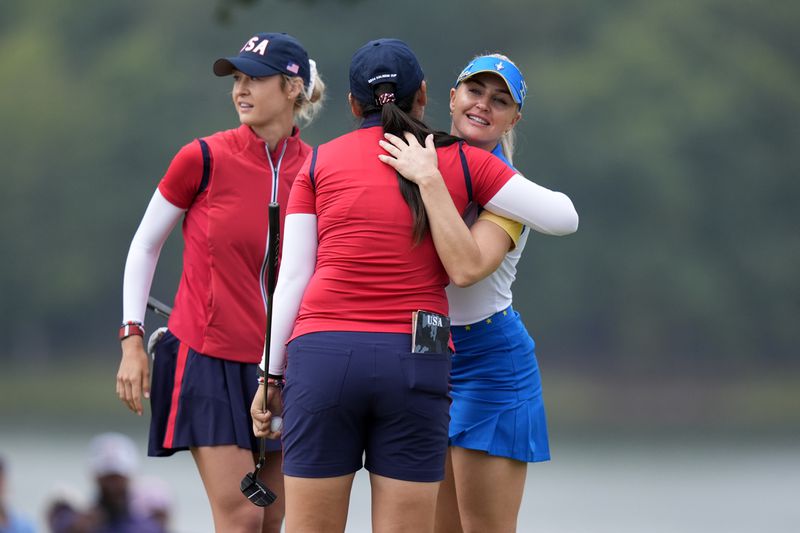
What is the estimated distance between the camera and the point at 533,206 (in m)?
3.17

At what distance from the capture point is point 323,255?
3.05 metres

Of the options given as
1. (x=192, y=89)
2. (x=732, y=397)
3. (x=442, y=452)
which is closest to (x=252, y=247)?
(x=442, y=452)

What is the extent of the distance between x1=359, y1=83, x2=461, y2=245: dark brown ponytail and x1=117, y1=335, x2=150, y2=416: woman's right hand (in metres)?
1.08

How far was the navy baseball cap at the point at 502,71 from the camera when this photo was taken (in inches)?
140

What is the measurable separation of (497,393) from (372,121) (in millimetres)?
893

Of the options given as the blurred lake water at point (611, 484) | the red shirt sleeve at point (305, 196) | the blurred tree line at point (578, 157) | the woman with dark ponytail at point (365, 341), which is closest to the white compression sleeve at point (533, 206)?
the woman with dark ponytail at point (365, 341)

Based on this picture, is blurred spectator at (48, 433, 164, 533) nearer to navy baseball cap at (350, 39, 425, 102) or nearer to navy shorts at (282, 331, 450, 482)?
navy shorts at (282, 331, 450, 482)

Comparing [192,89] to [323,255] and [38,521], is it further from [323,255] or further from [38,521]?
[323,255]

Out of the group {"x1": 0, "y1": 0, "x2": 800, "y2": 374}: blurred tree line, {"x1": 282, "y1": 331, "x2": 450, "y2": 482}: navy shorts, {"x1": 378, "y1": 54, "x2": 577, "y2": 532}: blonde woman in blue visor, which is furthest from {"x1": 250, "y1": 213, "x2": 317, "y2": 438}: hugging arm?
{"x1": 0, "y1": 0, "x2": 800, "y2": 374}: blurred tree line

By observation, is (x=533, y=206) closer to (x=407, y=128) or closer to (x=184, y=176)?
(x=407, y=128)

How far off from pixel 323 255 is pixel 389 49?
482 mm

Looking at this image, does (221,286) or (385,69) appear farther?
(221,286)

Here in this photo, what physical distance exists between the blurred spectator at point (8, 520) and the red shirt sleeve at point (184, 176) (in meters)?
1.47

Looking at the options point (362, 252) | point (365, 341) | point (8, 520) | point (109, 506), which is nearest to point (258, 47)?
point (362, 252)
